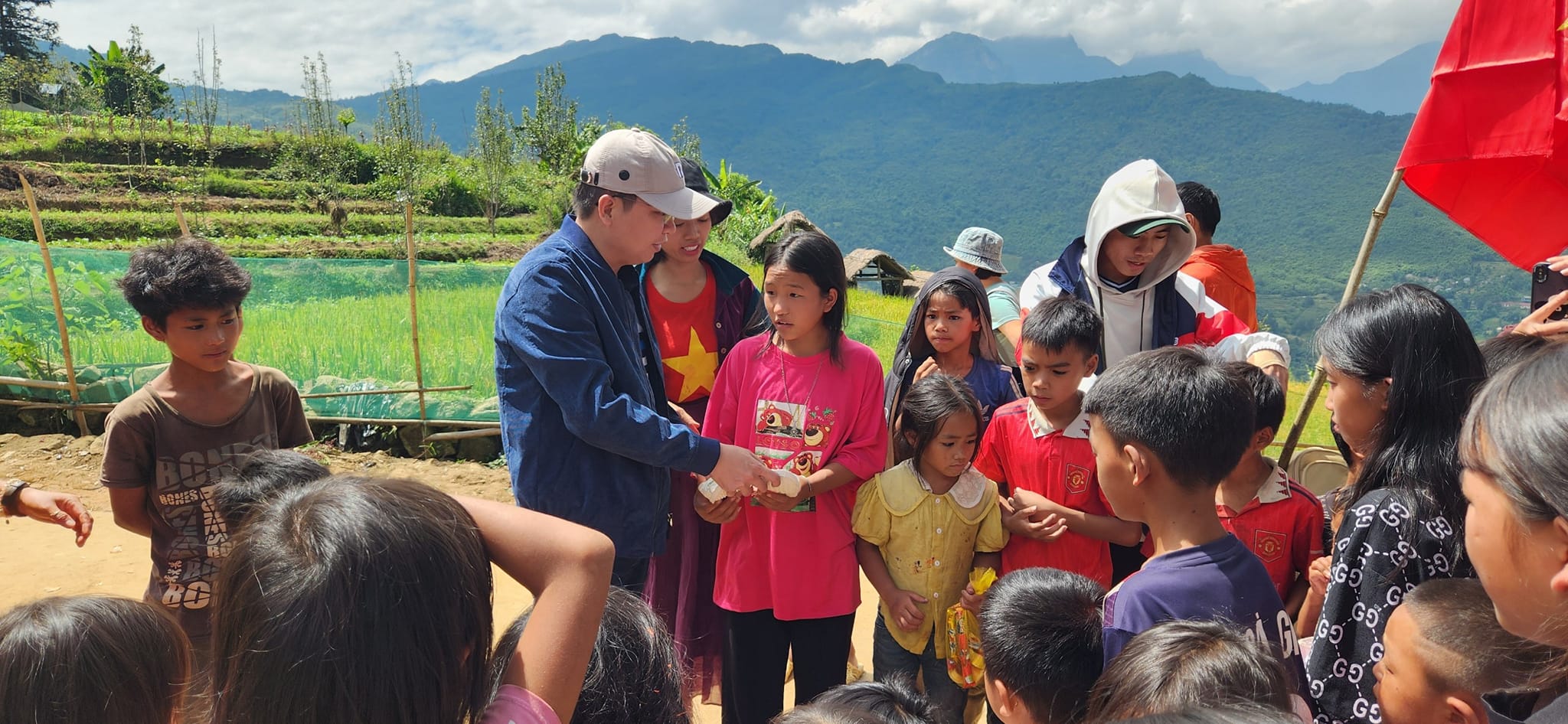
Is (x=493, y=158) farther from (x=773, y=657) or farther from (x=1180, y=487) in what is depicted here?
(x=1180, y=487)

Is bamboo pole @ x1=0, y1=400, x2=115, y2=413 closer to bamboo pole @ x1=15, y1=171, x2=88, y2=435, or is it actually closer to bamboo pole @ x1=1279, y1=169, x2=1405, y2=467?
bamboo pole @ x1=15, y1=171, x2=88, y2=435

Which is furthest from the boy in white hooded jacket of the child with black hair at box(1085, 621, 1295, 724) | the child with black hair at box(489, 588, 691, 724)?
A: the child with black hair at box(489, 588, 691, 724)

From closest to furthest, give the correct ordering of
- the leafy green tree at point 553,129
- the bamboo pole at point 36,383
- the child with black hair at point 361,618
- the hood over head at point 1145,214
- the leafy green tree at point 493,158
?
the child with black hair at point 361,618 → the hood over head at point 1145,214 → the bamboo pole at point 36,383 → the leafy green tree at point 493,158 → the leafy green tree at point 553,129

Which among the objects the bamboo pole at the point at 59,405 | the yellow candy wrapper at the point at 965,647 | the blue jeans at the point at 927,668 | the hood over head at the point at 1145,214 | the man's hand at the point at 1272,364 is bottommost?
the bamboo pole at the point at 59,405

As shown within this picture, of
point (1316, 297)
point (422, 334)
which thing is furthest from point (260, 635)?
point (1316, 297)

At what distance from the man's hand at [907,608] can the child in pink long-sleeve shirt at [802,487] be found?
0.50 feet

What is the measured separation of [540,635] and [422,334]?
7.24 m

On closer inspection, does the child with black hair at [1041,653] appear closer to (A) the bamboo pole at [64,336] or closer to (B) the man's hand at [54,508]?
(B) the man's hand at [54,508]

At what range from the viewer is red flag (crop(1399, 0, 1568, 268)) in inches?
102

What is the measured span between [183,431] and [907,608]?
6.81 feet

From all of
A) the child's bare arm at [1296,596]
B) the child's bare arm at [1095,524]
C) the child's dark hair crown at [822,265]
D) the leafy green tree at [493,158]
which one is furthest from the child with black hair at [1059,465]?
the leafy green tree at [493,158]

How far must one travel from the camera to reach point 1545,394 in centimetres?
99

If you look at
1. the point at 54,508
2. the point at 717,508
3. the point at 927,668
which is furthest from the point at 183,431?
the point at 927,668

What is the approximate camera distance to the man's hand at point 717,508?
8.82ft
